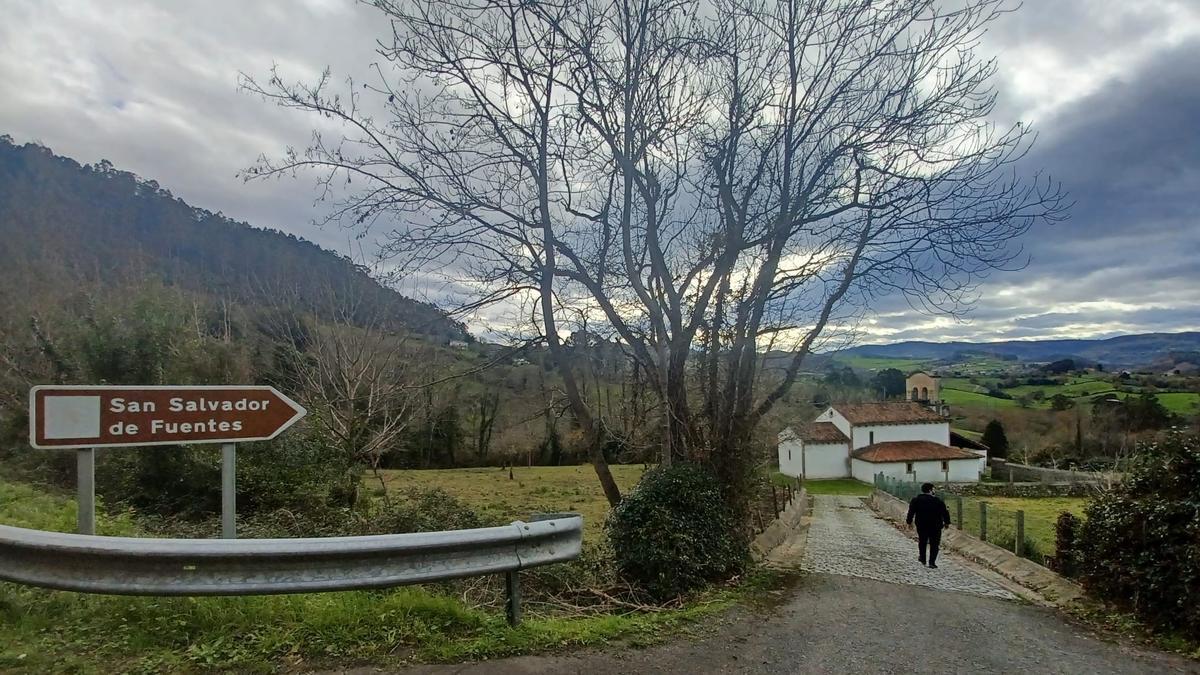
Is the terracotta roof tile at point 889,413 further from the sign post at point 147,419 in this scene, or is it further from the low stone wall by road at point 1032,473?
the sign post at point 147,419

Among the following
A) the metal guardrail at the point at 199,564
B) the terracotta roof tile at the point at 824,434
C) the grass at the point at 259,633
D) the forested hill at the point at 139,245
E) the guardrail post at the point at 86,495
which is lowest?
the terracotta roof tile at the point at 824,434

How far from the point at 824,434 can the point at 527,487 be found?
39616mm

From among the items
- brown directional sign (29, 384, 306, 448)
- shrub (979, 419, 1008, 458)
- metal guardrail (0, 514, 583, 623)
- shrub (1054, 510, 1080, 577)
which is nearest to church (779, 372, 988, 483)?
shrub (979, 419, 1008, 458)

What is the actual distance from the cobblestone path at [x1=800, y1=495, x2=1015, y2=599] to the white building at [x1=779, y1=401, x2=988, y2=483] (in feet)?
120

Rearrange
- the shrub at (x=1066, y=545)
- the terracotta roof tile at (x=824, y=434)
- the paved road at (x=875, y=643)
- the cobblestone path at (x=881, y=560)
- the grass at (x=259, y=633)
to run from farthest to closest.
→ the terracotta roof tile at (x=824, y=434) → the cobblestone path at (x=881, y=560) → the shrub at (x=1066, y=545) → the paved road at (x=875, y=643) → the grass at (x=259, y=633)

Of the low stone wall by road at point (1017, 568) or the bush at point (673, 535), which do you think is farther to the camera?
the low stone wall by road at point (1017, 568)

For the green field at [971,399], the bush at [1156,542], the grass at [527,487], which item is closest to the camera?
the bush at [1156,542]

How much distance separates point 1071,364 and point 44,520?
7192 cm

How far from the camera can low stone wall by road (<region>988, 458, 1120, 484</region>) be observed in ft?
142

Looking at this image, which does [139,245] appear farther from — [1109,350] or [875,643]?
[1109,350]

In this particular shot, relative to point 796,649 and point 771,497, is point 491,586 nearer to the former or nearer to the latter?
point 796,649

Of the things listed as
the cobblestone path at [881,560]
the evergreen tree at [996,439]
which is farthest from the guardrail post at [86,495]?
the evergreen tree at [996,439]

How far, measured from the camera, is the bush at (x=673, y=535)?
24.4ft

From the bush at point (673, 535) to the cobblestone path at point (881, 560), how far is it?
240cm
